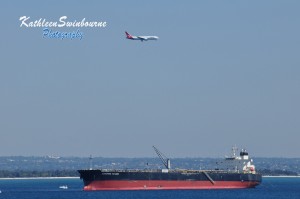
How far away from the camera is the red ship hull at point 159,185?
161500 mm

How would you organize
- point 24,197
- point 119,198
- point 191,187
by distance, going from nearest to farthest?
point 119,198, point 24,197, point 191,187

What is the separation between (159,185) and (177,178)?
3.82m

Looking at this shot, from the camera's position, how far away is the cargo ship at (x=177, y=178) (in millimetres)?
160750

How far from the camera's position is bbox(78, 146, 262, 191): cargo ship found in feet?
527

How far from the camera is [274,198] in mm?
150750

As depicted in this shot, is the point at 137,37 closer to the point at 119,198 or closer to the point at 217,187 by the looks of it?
the point at 119,198

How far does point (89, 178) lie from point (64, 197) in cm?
1156

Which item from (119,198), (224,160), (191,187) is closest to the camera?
(119,198)

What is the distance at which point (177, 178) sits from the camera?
168750 millimetres

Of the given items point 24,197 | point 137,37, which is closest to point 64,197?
point 24,197

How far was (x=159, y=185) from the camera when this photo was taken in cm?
16650

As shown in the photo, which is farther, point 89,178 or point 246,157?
point 246,157

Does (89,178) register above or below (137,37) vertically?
below

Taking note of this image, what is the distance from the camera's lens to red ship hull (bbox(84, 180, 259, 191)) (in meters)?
162
